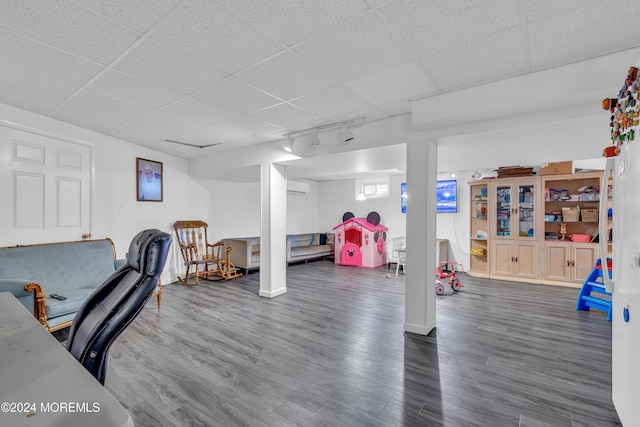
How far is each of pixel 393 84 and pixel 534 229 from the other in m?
4.74

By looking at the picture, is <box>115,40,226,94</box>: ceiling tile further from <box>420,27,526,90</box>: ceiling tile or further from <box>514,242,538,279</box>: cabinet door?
<box>514,242,538,279</box>: cabinet door

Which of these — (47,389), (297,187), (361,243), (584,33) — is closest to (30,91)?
(47,389)

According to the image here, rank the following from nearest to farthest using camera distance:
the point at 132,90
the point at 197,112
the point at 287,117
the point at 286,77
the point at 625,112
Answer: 1. the point at 625,112
2. the point at 286,77
3. the point at 132,90
4. the point at 197,112
5. the point at 287,117

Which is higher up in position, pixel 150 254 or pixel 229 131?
pixel 229 131

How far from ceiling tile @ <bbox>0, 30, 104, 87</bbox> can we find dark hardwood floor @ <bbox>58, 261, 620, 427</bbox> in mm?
2425

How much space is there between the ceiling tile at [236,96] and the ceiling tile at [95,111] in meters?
0.93

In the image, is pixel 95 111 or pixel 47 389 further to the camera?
pixel 95 111

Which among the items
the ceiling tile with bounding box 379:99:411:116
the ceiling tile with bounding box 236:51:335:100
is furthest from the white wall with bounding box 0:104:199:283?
the ceiling tile with bounding box 379:99:411:116

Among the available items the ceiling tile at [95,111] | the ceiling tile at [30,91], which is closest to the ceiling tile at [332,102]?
the ceiling tile at [95,111]

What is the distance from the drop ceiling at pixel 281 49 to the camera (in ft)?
5.43

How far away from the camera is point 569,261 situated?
5133 millimetres

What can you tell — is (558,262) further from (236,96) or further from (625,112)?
(236,96)

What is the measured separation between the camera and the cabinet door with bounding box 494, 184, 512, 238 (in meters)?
5.79

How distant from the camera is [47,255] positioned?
326 centimetres
